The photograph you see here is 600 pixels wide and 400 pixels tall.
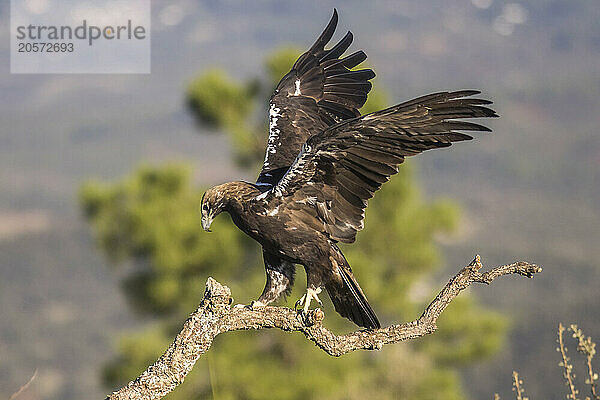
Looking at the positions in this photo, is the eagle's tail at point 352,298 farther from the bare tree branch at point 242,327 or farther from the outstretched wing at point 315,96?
the outstretched wing at point 315,96

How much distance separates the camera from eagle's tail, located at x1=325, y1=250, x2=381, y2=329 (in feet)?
10.7

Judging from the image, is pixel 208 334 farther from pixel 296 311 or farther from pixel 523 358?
pixel 523 358

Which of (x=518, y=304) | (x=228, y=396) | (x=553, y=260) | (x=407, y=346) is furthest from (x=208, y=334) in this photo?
(x=553, y=260)

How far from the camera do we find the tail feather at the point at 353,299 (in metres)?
3.28

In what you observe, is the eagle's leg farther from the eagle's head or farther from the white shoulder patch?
the white shoulder patch

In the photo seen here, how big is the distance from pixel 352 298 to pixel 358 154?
0.67m

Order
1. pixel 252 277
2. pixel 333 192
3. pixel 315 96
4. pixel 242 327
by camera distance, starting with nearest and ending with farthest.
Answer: pixel 242 327, pixel 333 192, pixel 315 96, pixel 252 277

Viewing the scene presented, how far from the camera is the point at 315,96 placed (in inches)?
173

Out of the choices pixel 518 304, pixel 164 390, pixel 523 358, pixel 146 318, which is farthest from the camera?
pixel 518 304

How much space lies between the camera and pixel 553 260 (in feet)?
82.5

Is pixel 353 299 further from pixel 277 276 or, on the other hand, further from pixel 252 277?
pixel 252 277

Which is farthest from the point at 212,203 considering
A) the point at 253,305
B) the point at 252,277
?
the point at 252,277

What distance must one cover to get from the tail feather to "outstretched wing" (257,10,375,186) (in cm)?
85

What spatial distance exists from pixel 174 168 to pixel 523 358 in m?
12.3
